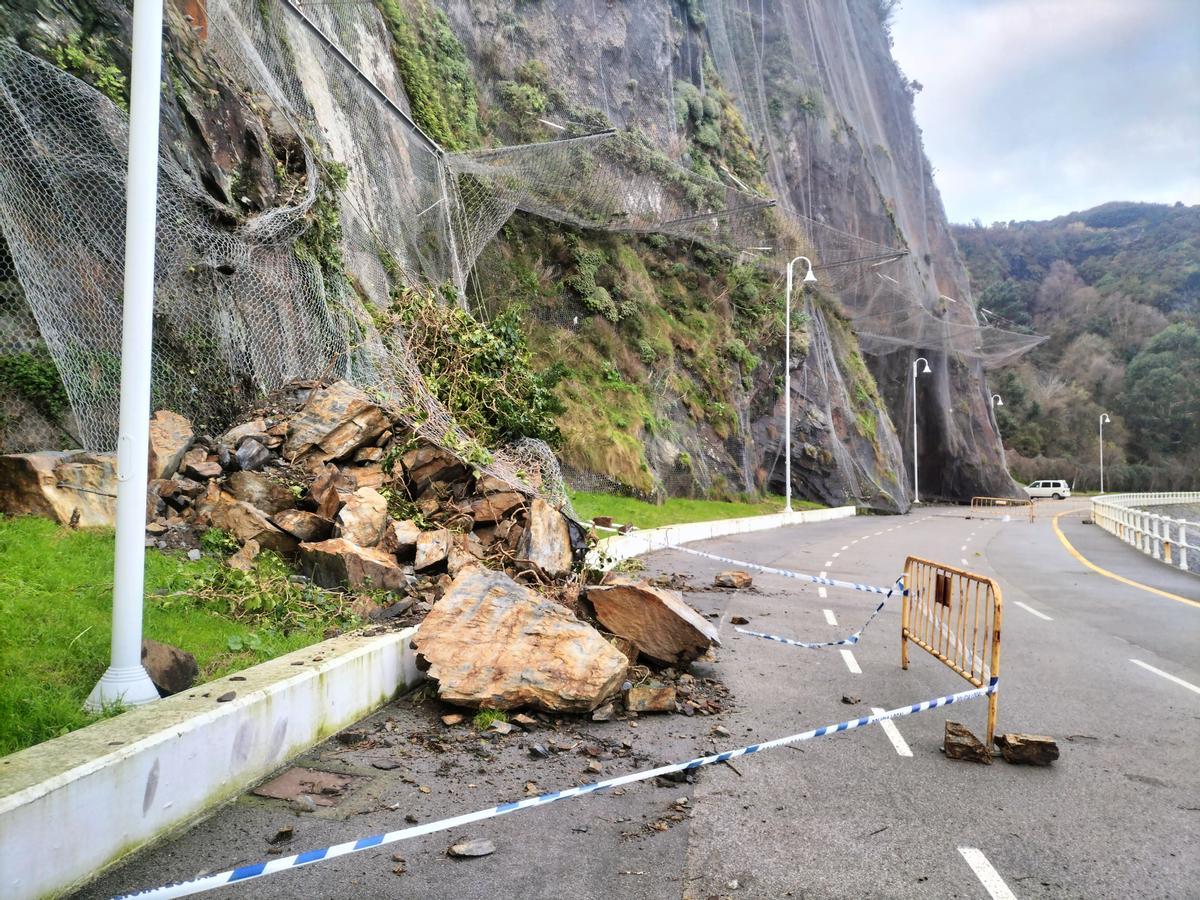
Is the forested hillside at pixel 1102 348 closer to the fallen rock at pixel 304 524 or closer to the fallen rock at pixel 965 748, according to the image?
the fallen rock at pixel 965 748

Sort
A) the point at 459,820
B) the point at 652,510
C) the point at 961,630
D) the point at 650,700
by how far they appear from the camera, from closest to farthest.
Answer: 1. the point at 459,820
2. the point at 650,700
3. the point at 961,630
4. the point at 652,510

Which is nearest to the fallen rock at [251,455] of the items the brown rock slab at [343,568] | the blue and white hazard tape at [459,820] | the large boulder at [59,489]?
the large boulder at [59,489]

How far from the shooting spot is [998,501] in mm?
59844

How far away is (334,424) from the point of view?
9055 millimetres

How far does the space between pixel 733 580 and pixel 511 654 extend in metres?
7.40

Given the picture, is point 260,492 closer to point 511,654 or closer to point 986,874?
point 511,654

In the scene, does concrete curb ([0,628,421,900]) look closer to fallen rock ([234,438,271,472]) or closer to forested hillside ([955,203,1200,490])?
fallen rock ([234,438,271,472])

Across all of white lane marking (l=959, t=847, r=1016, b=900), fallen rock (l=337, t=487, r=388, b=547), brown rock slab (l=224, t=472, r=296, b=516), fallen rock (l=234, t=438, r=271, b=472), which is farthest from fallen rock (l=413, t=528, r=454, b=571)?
white lane marking (l=959, t=847, r=1016, b=900)

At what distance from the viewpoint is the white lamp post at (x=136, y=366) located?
4.27 meters

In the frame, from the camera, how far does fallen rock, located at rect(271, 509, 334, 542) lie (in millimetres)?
7336

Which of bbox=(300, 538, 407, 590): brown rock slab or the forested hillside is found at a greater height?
the forested hillside

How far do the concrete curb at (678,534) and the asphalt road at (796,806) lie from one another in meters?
4.10

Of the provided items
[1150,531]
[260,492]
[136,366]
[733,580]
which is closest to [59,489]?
[260,492]

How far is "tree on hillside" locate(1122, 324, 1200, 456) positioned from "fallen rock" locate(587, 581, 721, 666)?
9766cm
